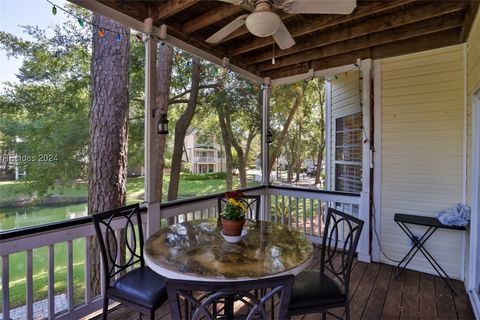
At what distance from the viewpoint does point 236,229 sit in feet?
6.04

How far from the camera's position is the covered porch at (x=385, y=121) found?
2.45 meters

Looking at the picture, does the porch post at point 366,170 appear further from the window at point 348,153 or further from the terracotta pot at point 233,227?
the terracotta pot at point 233,227

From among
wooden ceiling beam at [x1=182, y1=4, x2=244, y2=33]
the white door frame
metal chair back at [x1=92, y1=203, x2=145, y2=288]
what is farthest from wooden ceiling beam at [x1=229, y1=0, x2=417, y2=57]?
metal chair back at [x1=92, y1=203, x2=145, y2=288]

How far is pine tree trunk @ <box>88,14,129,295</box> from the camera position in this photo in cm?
→ 330

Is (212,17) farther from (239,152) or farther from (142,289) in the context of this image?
(239,152)

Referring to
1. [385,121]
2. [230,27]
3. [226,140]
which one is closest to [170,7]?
[230,27]

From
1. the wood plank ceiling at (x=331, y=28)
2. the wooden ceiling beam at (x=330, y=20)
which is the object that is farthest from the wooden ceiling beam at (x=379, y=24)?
the wooden ceiling beam at (x=330, y=20)

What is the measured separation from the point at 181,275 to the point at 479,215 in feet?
9.03

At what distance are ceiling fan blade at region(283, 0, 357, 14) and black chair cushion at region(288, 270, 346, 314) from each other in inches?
73.1

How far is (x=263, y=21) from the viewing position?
180cm

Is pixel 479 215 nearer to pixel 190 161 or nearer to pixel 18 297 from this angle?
pixel 190 161

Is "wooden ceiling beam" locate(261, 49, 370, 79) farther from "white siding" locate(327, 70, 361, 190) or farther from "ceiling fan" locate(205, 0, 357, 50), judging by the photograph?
"ceiling fan" locate(205, 0, 357, 50)

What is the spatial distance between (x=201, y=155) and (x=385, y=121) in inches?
115

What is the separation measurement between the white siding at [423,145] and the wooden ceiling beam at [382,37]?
1.20 feet
